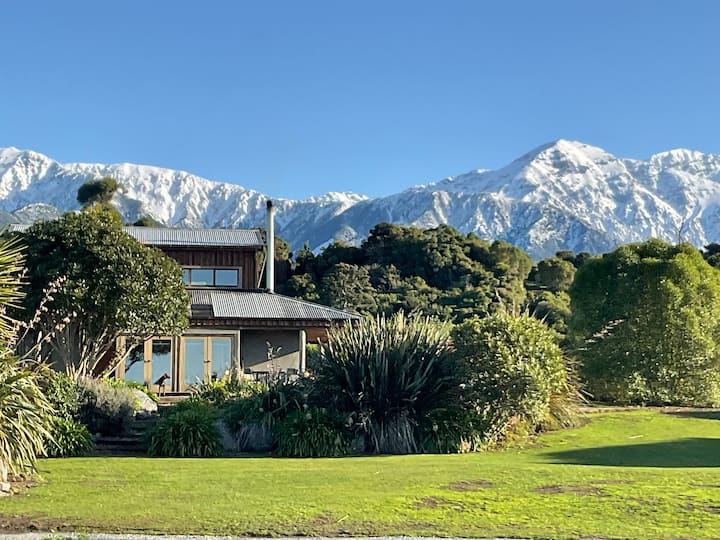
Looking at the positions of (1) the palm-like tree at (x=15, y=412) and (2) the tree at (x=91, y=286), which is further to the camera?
(2) the tree at (x=91, y=286)

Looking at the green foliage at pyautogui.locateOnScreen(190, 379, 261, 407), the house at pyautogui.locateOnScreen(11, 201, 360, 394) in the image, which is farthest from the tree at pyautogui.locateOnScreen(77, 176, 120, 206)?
the green foliage at pyautogui.locateOnScreen(190, 379, 261, 407)

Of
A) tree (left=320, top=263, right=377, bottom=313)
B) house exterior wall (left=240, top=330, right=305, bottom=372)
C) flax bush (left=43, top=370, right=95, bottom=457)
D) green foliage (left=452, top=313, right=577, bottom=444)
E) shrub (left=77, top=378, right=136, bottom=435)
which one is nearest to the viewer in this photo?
flax bush (left=43, top=370, right=95, bottom=457)

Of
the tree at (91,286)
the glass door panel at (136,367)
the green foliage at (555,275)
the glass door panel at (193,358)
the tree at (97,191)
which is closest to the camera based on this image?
the tree at (91,286)

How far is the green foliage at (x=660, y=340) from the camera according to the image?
23891mm

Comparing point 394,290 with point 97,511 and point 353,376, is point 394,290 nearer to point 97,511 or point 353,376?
point 353,376

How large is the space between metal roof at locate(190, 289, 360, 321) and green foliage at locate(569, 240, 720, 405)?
7.54 metres

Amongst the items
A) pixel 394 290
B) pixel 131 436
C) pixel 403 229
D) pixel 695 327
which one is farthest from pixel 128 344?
pixel 403 229

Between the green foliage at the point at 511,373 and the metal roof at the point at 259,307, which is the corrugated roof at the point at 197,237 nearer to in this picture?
the metal roof at the point at 259,307

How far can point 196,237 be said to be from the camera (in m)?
32.2

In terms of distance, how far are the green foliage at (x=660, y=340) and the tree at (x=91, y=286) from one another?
11.6 m

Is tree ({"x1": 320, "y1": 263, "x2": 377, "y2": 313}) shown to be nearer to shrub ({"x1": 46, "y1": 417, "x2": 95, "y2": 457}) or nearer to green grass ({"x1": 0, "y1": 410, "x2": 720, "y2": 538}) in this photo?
shrub ({"x1": 46, "y1": 417, "x2": 95, "y2": 457})

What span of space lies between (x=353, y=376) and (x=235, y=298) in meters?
13.3

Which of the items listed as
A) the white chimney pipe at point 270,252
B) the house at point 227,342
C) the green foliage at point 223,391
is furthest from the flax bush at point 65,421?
the white chimney pipe at point 270,252

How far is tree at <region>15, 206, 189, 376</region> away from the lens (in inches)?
749
